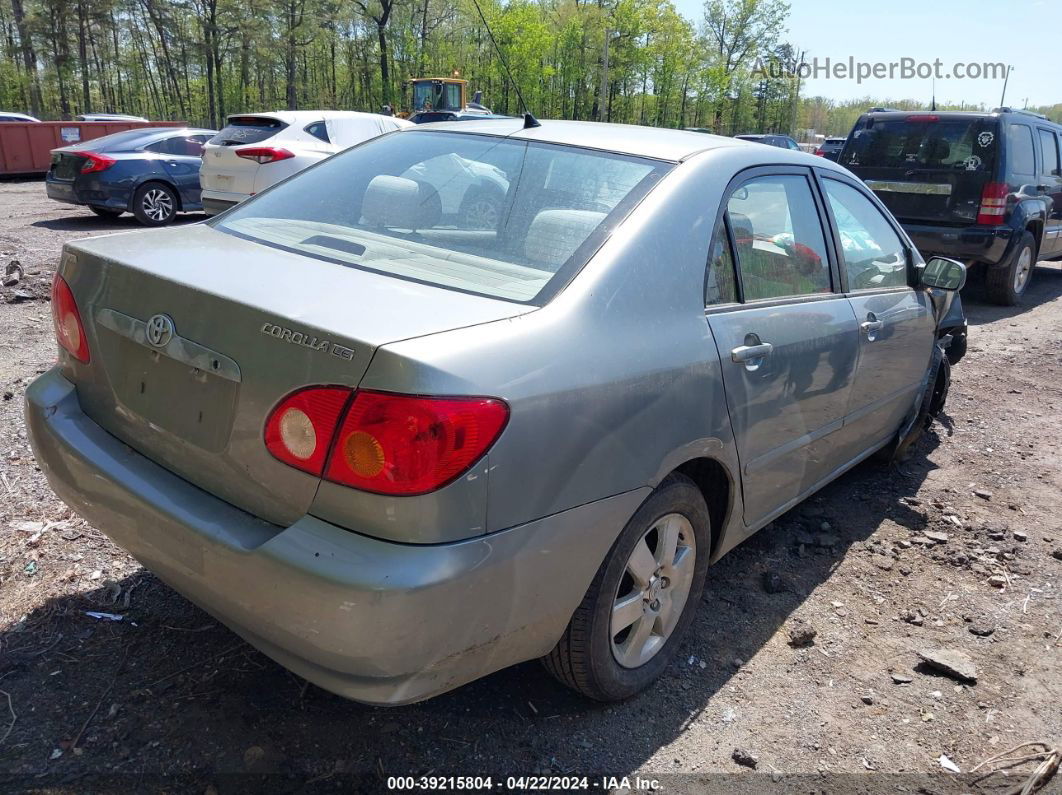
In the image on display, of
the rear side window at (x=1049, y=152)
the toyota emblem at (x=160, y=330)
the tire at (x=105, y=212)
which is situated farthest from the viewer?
the tire at (x=105, y=212)

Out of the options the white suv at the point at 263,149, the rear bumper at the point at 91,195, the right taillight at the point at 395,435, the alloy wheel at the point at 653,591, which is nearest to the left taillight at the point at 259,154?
the white suv at the point at 263,149

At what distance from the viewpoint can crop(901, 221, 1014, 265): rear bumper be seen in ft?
28.5

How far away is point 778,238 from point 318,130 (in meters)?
8.70

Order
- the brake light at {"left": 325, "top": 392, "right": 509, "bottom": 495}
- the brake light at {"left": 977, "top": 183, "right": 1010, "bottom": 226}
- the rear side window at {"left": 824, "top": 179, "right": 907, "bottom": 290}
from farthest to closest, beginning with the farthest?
the brake light at {"left": 977, "top": 183, "right": 1010, "bottom": 226}
the rear side window at {"left": 824, "top": 179, "right": 907, "bottom": 290}
the brake light at {"left": 325, "top": 392, "right": 509, "bottom": 495}

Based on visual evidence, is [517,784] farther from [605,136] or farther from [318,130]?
[318,130]

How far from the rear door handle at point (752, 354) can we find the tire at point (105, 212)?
11.8 meters

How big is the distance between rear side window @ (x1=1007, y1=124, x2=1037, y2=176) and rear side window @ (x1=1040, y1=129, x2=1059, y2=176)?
0.40m

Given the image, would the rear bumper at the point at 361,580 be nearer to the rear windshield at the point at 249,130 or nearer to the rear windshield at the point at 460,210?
the rear windshield at the point at 460,210

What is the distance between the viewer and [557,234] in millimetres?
2375

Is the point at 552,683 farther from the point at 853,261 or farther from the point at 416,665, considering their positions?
the point at 853,261

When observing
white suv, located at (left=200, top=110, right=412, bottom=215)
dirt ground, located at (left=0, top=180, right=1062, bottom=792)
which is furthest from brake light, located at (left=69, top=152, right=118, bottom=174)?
dirt ground, located at (left=0, top=180, right=1062, bottom=792)

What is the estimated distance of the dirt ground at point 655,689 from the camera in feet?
7.29

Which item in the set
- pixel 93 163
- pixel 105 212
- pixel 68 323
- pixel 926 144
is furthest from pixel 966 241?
pixel 105 212

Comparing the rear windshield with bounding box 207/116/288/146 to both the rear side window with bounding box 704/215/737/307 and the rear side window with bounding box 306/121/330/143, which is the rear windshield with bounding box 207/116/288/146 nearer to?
the rear side window with bounding box 306/121/330/143
